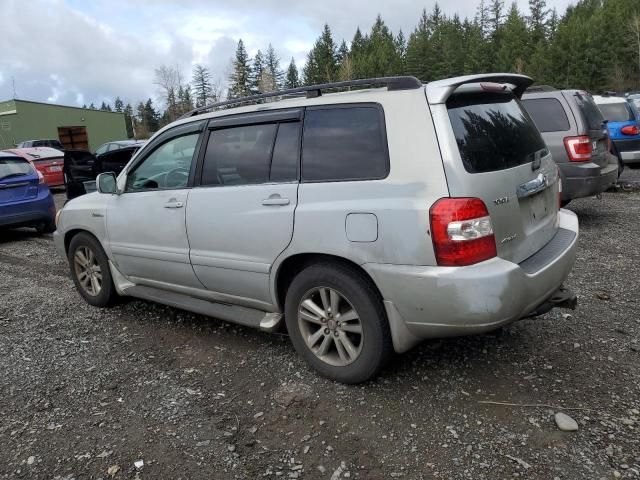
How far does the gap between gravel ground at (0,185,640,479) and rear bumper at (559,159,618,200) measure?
263 centimetres

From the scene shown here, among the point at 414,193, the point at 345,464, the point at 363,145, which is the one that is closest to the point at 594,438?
the point at 345,464

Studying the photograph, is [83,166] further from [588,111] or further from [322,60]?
[322,60]

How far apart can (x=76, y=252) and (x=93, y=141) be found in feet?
158

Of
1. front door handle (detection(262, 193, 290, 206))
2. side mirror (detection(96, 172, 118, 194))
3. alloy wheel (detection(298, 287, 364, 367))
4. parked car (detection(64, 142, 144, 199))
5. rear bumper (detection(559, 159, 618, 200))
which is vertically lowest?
alloy wheel (detection(298, 287, 364, 367))

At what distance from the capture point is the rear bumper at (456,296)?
261cm

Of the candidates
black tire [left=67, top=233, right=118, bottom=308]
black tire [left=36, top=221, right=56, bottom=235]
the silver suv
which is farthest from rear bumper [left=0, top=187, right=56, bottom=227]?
the silver suv

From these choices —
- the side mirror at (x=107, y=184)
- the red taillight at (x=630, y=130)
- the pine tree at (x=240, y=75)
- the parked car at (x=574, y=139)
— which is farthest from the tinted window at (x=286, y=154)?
the pine tree at (x=240, y=75)

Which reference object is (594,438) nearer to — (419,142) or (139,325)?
(419,142)

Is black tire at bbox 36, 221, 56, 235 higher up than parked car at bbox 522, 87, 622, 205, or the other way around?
parked car at bbox 522, 87, 622, 205

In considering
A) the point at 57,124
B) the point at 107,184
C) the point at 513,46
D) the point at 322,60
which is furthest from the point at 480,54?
the point at 107,184

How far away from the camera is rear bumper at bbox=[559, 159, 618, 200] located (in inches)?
263

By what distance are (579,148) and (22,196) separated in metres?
8.62

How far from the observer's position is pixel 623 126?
10.4m

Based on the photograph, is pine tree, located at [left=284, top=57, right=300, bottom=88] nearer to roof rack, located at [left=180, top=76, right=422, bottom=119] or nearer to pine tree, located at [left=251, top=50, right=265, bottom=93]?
pine tree, located at [left=251, top=50, right=265, bottom=93]
